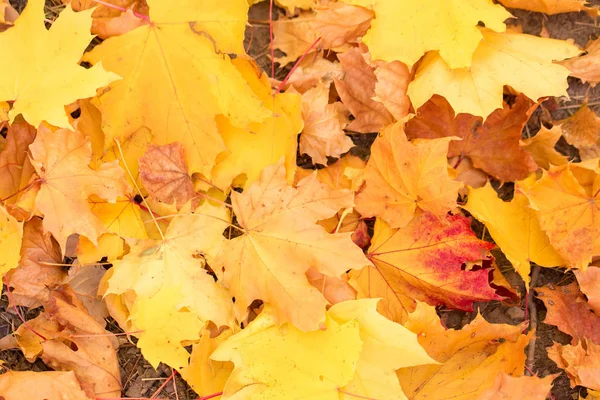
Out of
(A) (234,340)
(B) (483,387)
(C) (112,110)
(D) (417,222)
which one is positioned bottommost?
(B) (483,387)

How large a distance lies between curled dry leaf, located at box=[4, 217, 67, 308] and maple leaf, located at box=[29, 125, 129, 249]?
0.53ft

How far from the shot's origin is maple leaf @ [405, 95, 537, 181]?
1.55 meters

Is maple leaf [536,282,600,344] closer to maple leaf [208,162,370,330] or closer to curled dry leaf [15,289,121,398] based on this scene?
maple leaf [208,162,370,330]

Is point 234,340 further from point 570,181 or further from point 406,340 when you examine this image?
point 570,181

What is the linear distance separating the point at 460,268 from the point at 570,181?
35 centimetres

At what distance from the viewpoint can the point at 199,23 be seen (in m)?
1.33

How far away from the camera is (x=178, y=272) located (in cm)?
136

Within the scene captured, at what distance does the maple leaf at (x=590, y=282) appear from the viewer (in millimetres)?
1513

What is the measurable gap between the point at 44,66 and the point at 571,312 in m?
1.49

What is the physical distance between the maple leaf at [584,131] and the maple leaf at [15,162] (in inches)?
58.0

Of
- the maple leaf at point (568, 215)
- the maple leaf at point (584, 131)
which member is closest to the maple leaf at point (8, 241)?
the maple leaf at point (568, 215)

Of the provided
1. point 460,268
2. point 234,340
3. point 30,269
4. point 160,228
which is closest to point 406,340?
point 460,268

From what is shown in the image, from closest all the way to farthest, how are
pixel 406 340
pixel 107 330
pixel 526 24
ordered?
pixel 406 340, pixel 107 330, pixel 526 24

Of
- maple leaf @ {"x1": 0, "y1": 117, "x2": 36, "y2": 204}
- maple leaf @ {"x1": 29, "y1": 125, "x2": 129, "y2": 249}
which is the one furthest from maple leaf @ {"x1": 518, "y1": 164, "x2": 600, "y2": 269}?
maple leaf @ {"x1": 0, "y1": 117, "x2": 36, "y2": 204}
